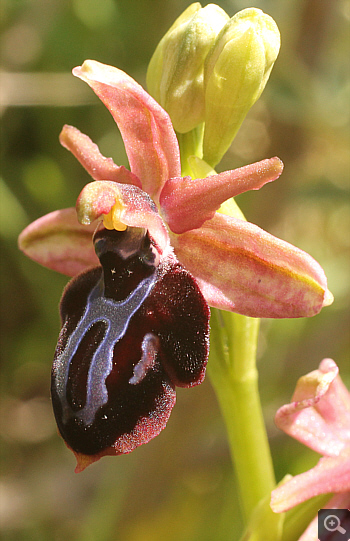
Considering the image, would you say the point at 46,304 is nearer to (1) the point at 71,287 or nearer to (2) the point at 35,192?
(2) the point at 35,192

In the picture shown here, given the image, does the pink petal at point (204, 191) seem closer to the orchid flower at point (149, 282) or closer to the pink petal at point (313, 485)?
the orchid flower at point (149, 282)

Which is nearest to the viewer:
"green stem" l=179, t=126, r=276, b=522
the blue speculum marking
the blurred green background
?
the blue speculum marking

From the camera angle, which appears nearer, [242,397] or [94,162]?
[94,162]

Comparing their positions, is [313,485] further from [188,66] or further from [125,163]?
[125,163]

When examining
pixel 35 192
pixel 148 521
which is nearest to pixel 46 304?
pixel 35 192

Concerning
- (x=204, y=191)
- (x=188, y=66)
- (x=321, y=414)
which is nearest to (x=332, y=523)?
(x=321, y=414)

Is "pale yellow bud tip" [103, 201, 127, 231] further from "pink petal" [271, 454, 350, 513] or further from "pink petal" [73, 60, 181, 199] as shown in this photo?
"pink petal" [271, 454, 350, 513]

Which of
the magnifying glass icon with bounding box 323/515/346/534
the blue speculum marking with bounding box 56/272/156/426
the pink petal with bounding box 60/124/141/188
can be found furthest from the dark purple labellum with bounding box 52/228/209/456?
the magnifying glass icon with bounding box 323/515/346/534

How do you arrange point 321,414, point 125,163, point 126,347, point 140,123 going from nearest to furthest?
1. point 126,347
2. point 140,123
3. point 321,414
4. point 125,163
